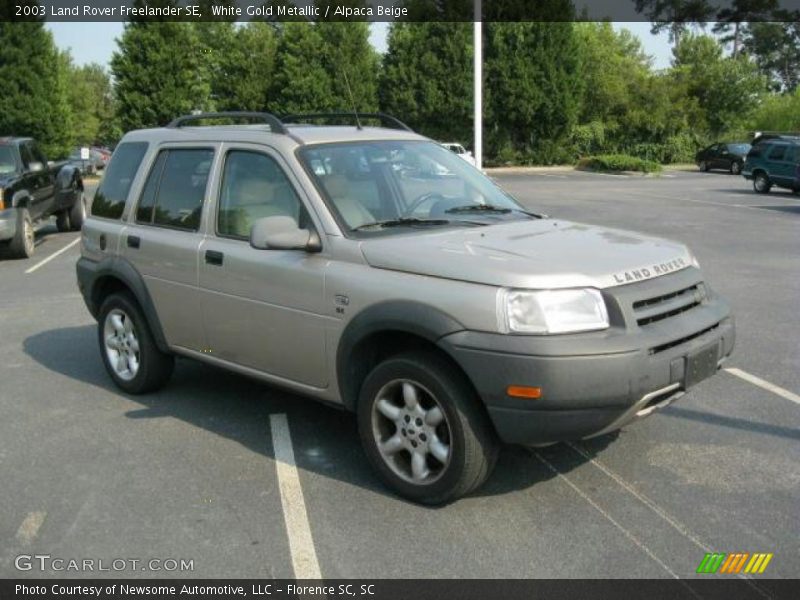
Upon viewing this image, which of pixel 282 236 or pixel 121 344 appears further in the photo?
pixel 121 344

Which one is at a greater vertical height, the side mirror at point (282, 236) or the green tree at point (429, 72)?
the green tree at point (429, 72)

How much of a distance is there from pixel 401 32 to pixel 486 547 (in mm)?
49116

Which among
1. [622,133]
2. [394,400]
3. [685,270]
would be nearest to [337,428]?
[394,400]

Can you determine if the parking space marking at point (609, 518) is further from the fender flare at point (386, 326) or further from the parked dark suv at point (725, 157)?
the parked dark suv at point (725, 157)

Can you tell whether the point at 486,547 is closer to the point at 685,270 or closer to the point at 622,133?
the point at 685,270

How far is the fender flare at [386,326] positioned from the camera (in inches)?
155

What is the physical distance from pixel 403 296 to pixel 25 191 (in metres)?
11.5

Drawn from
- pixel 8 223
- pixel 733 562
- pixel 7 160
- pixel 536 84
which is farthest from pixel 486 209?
pixel 536 84

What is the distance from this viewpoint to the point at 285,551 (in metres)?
3.81

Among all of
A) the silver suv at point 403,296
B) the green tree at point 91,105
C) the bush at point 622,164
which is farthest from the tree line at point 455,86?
the silver suv at point 403,296

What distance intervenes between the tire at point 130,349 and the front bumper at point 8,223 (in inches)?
309

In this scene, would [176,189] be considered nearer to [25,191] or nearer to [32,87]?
[25,191]

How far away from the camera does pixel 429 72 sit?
49.8 m
